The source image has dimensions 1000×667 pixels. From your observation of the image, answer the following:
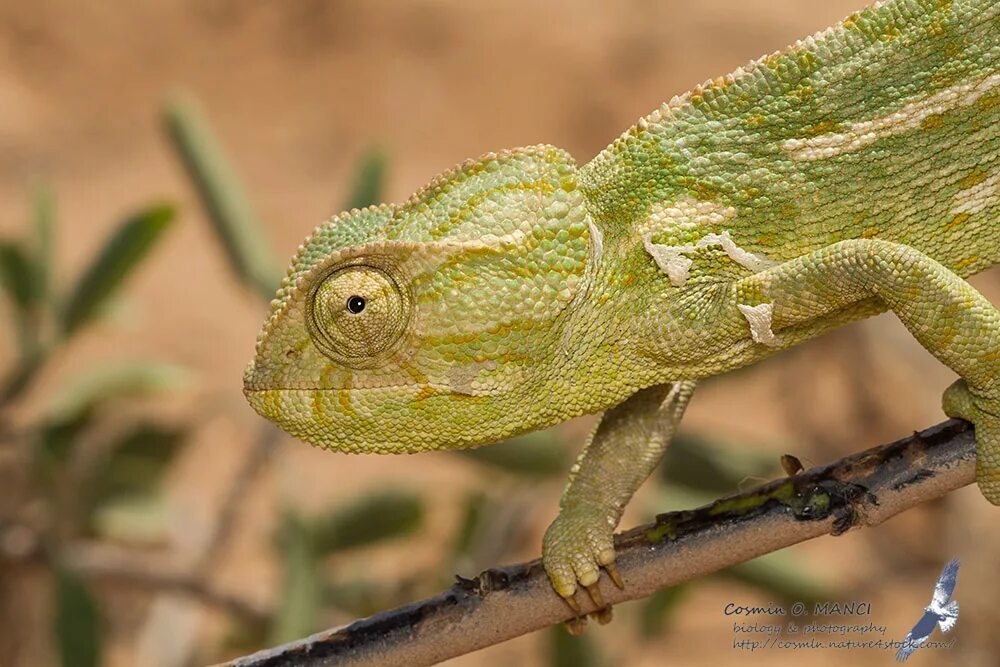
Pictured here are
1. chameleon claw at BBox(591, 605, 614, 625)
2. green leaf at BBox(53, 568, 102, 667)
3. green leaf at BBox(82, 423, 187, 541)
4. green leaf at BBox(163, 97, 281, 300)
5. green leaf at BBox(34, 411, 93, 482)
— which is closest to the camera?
chameleon claw at BBox(591, 605, 614, 625)

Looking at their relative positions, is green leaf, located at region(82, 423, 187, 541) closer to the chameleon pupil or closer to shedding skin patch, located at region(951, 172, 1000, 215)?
the chameleon pupil

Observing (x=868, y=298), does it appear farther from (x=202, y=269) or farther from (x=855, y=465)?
(x=202, y=269)

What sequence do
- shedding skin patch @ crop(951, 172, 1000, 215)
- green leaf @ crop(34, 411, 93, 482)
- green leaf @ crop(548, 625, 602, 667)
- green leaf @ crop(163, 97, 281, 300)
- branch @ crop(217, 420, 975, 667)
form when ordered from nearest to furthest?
branch @ crop(217, 420, 975, 667)
shedding skin patch @ crop(951, 172, 1000, 215)
green leaf @ crop(548, 625, 602, 667)
green leaf @ crop(163, 97, 281, 300)
green leaf @ crop(34, 411, 93, 482)

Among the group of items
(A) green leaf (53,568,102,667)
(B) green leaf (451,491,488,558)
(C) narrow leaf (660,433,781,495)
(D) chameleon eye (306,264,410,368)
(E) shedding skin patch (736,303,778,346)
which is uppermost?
(B) green leaf (451,491,488,558)

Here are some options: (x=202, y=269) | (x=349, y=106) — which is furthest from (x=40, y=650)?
Result: (x=349, y=106)

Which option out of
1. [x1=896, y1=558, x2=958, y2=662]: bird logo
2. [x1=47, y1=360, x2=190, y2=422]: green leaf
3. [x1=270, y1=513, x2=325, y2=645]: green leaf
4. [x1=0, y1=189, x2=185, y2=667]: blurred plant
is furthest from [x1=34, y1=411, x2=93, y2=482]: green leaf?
[x1=896, y1=558, x2=958, y2=662]: bird logo

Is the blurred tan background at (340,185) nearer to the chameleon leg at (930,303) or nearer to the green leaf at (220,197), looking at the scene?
the green leaf at (220,197)

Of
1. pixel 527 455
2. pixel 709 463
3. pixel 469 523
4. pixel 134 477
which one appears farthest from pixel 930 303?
pixel 134 477

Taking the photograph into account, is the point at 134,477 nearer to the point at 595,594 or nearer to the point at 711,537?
the point at 595,594
